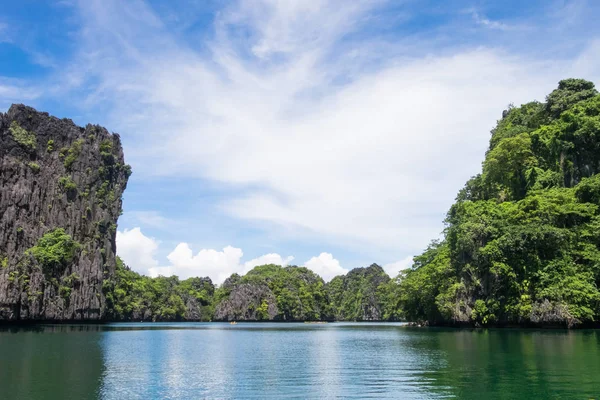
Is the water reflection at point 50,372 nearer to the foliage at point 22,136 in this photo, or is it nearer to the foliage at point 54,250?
the foliage at point 54,250

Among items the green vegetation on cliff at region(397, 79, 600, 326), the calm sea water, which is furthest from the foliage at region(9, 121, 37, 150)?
the green vegetation on cliff at region(397, 79, 600, 326)

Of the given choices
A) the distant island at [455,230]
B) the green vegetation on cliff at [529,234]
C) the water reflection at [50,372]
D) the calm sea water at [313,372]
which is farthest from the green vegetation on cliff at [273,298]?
the calm sea water at [313,372]

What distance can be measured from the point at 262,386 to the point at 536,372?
1178 centimetres

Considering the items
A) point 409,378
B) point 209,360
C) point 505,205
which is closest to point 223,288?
point 505,205

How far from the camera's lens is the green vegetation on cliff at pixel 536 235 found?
49.7 metres

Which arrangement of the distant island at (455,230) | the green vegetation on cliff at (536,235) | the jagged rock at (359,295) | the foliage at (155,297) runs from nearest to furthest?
the green vegetation on cliff at (536,235) < the distant island at (455,230) < the foliage at (155,297) < the jagged rock at (359,295)

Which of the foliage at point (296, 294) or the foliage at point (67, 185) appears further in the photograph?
the foliage at point (296, 294)

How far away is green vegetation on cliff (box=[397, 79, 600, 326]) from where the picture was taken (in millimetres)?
49688

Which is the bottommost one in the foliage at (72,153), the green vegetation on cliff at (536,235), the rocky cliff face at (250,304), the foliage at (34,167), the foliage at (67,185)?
the rocky cliff face at (250,304)

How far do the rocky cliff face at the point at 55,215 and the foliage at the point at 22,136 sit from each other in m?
0.15

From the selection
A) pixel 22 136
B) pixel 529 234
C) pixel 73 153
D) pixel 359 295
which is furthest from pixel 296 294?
pixel 529 234

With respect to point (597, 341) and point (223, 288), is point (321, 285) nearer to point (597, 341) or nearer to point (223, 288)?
point (223, 288)

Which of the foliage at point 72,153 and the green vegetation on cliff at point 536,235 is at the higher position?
the foliage at point 72,153

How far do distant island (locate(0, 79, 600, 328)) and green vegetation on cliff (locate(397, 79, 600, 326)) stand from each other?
0.44ft
